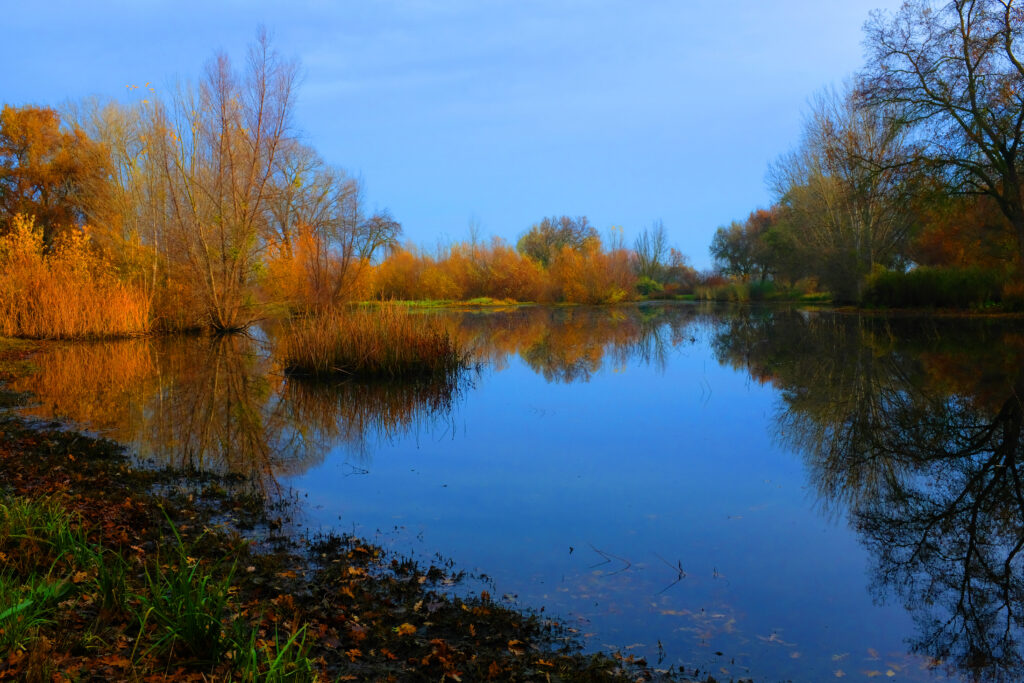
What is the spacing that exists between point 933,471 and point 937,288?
20.0 m

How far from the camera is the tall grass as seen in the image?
1698 centimetres

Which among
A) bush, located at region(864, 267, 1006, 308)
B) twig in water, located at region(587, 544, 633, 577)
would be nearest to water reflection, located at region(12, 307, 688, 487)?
twig in water, located at region(587, 544, 633, 577)

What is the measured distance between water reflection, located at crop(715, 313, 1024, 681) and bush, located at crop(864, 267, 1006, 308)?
28.4ft

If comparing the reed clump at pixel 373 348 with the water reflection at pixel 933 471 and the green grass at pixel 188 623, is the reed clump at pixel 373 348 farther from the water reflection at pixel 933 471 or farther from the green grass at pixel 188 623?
the green grass at pixel 188 623

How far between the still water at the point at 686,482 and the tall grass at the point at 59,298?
5.37 meters

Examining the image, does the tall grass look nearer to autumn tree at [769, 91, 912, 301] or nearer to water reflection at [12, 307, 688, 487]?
water reflection at [12, 307, 688, 487]

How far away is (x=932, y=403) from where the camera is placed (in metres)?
8.45

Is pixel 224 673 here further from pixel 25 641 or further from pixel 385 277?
pixel 385 277

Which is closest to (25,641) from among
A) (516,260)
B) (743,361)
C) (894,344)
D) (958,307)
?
(743,361)

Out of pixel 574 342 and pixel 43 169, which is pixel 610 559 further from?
pixel 43 169

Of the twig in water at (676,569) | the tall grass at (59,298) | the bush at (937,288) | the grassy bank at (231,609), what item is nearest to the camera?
the grassy bank at (231,609)

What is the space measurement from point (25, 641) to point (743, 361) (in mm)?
12858

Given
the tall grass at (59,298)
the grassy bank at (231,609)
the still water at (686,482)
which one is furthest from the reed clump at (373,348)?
the tall grass at (59,298)

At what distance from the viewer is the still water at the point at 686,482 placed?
3.31m
